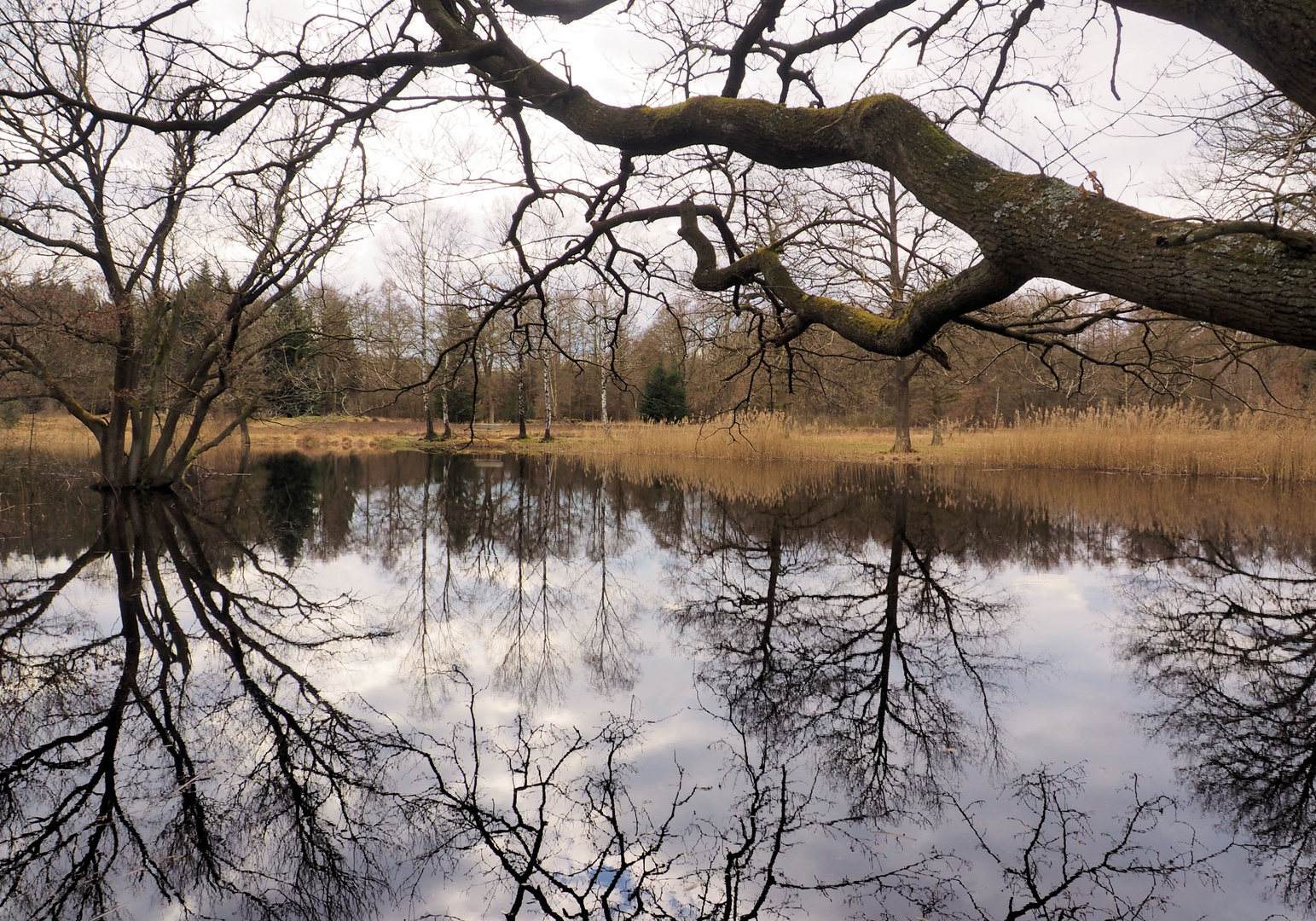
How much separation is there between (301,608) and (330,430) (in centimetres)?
2710

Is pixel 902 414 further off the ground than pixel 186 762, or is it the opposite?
pixel 902 414

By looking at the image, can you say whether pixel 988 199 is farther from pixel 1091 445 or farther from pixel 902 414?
pixel 902 414

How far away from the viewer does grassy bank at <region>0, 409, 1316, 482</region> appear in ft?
39.9

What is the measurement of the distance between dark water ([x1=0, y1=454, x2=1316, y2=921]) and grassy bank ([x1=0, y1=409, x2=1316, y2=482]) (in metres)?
2.23

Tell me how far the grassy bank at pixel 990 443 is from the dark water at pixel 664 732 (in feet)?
7.32

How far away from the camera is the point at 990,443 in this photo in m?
16.3

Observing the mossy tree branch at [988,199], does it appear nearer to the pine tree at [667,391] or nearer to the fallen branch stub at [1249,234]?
the fallen branch stub at [1249,234]

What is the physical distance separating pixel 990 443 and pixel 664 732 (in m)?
15.0

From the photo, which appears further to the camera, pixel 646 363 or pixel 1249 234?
pixel 646 363

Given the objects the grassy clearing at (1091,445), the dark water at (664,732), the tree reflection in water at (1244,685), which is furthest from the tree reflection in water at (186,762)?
the grassy clearing at (1091,445)

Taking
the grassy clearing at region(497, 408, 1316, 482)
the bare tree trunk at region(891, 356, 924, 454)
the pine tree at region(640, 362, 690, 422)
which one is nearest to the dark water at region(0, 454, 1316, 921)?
the grassy clearing at region(497, 408, 1316, 482)

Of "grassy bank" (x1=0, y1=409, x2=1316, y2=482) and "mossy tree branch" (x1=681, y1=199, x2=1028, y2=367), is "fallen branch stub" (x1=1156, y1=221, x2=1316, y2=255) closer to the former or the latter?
"mossy tree branch" (x1=681, y1=199, x2=1028, y2=367)

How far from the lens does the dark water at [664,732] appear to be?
217 cm

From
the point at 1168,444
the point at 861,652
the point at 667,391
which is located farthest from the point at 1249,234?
the point at 667,391
